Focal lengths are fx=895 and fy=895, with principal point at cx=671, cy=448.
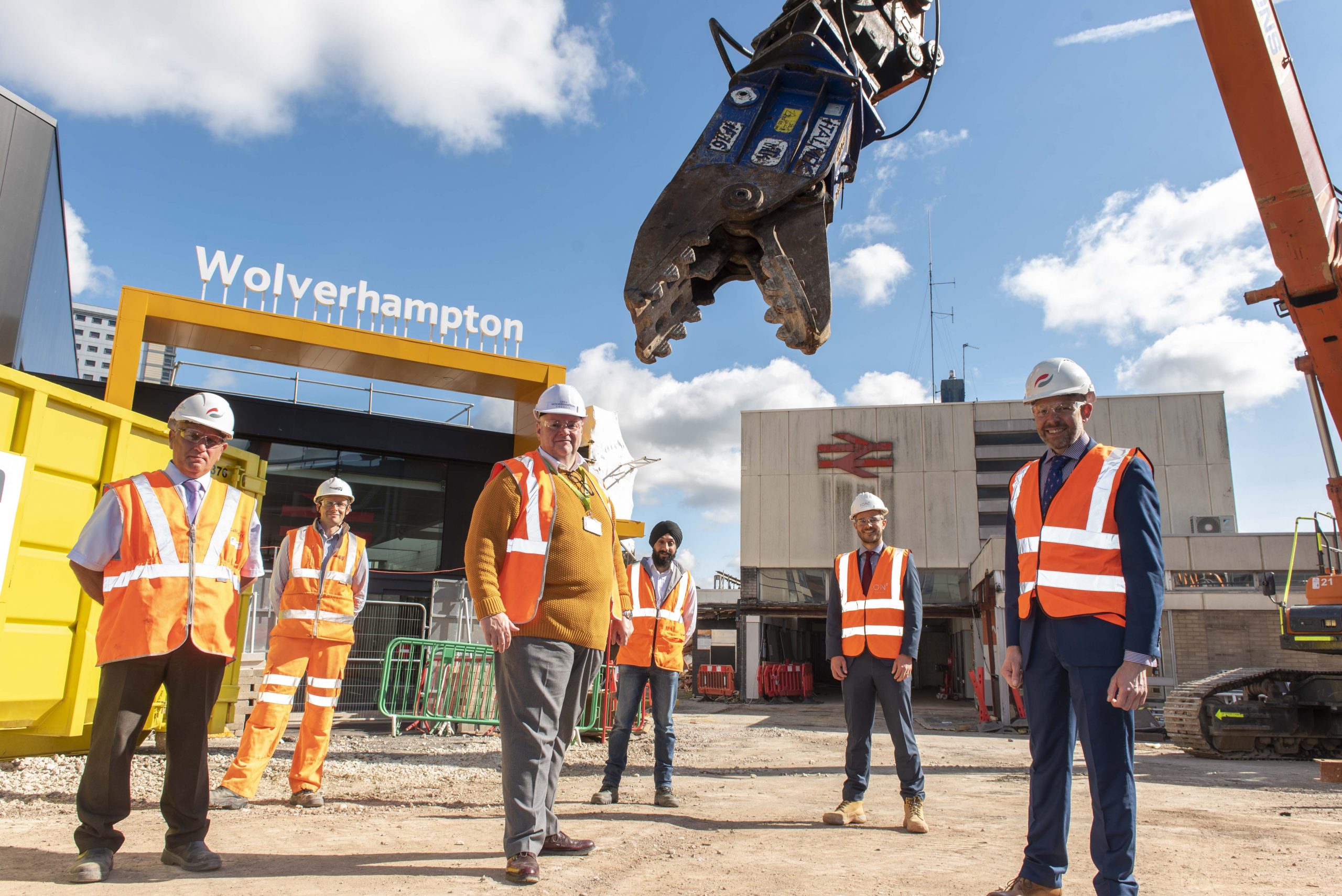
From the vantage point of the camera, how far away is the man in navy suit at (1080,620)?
3043mm

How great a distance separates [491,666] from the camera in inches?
444

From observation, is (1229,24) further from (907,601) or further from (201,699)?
(201,699)

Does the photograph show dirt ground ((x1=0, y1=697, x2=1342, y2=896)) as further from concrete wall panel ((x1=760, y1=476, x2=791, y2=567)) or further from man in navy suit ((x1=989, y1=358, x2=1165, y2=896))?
concrete wall panel ((x1=760, y1=476, x2=791, y2=567))

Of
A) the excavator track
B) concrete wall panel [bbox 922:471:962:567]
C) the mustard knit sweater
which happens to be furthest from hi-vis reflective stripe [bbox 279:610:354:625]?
concrete wall panel [bbox 922:471:962:567]

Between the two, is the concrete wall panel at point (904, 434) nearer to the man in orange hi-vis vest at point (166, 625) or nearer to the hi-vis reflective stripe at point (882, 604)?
the hi-vis reflective stripe at point (882, 604)

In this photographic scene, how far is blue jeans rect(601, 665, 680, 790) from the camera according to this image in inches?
225

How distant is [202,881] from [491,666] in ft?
26.3

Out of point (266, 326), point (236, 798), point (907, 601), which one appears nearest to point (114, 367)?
point (266, 326)

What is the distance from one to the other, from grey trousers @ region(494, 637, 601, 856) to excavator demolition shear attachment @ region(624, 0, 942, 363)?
1470 millimetres

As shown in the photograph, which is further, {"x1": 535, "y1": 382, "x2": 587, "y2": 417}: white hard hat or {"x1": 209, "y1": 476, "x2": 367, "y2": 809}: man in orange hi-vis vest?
{"x1": 209, "y1": 476, "x2": 367, "y2": 809}: man in orange hi-vis vest

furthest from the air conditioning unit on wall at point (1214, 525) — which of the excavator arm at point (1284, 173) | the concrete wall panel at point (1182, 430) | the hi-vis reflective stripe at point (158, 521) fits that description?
the hi-vis reflective stripe at point (158, 521)

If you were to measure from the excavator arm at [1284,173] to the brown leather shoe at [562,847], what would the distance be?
7.10 m

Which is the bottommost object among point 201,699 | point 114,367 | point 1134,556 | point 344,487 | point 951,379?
point 201,699

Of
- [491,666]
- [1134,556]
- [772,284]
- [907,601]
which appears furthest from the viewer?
[491,666]
